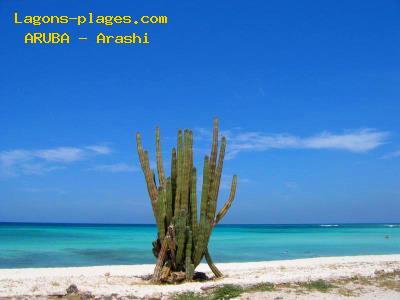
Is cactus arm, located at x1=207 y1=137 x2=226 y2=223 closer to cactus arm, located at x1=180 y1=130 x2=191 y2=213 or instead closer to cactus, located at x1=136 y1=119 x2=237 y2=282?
cactus, located at x1=136 y1=119 x2=237 y2=282

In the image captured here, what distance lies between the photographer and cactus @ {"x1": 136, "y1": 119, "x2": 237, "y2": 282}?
1083cm

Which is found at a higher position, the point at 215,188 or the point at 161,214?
the point at 215,188

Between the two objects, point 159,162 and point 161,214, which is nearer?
point 161,214

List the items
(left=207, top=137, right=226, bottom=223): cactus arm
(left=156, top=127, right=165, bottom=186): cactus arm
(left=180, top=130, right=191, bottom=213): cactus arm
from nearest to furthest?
(left=180, top=130, right=191, bottom=213): cactus arm < (left=207, top=137, right=226, bottom=223): cactus arm < (left=156, top=127, right=165, bottom=186): cactus arm

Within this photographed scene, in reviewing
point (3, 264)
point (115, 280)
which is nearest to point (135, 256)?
point (3, 264)

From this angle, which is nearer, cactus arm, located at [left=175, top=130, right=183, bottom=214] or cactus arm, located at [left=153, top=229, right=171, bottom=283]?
cactus arm, located at [left=175, top=130, right=183, bottom=214]

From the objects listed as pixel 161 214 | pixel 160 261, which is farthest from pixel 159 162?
pixel 160 261

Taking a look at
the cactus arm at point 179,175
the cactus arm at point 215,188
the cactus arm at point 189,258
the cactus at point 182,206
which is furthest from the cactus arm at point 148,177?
the cactus arm at point 215,188

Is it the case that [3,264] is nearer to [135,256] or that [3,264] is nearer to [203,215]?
[135,256]

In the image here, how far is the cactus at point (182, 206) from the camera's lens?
35.5ft

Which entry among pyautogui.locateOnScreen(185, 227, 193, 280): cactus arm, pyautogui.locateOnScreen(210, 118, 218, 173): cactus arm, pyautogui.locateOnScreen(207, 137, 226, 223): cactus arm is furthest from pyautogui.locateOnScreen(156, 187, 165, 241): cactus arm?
pyautogui.locateOnScreen(210, 118, 218, 173): cactus arm

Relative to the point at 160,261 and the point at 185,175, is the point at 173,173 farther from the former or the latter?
the point at 160,261

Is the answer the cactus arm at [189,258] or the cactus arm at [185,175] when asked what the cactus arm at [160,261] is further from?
the cactus arm at [185,175]

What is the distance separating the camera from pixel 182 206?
1076 centimetres
